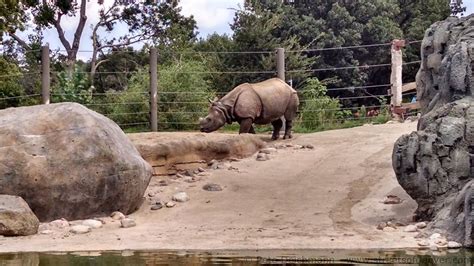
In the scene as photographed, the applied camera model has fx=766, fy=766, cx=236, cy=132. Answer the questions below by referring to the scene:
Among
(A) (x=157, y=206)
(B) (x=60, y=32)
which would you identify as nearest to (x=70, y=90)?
(A) (x=157, y=206)

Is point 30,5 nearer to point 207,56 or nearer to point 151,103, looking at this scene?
point 207,56

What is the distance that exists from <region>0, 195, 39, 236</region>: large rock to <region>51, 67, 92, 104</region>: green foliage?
6.10 meters

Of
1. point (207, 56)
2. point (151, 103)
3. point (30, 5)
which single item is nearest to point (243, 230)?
point (151, 103)

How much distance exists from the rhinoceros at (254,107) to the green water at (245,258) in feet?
21.8

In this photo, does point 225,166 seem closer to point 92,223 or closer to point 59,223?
point 92,223

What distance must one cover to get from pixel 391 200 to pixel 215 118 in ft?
16.5

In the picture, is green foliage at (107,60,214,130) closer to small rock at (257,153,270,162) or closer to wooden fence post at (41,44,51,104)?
wooden fence post at (41,44,51,104)

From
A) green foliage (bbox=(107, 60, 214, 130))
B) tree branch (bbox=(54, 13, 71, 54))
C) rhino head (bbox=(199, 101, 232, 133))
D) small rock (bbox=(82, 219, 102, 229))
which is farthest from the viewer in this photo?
tree branch (bbox=(54, 13, 71, 54))

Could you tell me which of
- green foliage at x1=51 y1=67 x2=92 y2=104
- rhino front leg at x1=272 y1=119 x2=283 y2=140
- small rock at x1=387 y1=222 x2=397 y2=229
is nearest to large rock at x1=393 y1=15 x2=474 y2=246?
small rock at x1=387 y1=222 x2=397 y2=229

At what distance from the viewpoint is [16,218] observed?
829 centimetres

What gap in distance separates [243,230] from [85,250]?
1844mm

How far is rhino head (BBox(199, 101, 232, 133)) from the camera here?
13.8 m

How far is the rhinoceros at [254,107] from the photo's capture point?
13680 millimetres

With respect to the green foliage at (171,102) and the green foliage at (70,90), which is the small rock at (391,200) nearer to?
the green foliage at (171,102)
